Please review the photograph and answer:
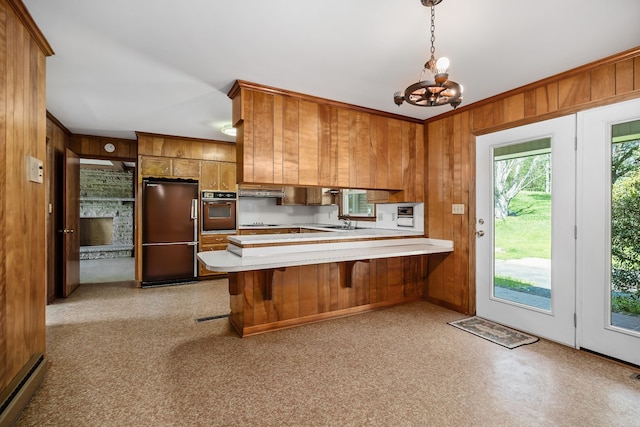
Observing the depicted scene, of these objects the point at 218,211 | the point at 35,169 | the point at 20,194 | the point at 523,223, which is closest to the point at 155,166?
the point at 218,211

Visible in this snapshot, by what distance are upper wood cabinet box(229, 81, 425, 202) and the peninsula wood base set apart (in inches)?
36.0

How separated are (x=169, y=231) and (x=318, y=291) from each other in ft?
9.69

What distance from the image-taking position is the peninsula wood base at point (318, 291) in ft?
9.81

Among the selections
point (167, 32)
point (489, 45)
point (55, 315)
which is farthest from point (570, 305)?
point (55, 315)

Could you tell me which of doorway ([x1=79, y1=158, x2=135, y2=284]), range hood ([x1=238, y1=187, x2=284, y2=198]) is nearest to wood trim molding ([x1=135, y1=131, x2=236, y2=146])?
range hood ([x1=238, y1=187, x2=284, y2=198])

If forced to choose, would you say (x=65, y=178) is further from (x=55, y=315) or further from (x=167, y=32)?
(x=167, y=32)

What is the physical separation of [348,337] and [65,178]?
170 inches

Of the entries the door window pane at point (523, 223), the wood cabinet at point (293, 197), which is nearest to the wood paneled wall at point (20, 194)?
the door window pane at point (523, 223)

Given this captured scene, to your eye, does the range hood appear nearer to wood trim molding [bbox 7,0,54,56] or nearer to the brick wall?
wood trim molding [bbox 7,0,54,56]

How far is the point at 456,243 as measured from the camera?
3.68 m

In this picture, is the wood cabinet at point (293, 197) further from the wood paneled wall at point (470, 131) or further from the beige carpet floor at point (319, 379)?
the beige carpet floor at point (319, 379)

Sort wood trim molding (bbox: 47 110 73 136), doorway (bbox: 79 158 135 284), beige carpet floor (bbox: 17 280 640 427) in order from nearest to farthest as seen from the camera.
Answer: beige carpet floor (bbox: 17 280 640 427)
wood trim molding (bbox: 47 110 73 136)
doorway (bbox: 79 158 135 284)

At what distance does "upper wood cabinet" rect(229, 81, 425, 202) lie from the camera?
2.96 m

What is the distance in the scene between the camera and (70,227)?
445 centimetres
